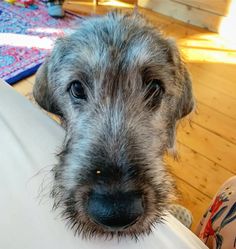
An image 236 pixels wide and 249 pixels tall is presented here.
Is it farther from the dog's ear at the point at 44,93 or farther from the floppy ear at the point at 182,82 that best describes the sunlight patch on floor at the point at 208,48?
the dog's ear at the point at 44,93

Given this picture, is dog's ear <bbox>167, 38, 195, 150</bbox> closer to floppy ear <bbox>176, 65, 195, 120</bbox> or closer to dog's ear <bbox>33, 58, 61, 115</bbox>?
floppy ear <bbox>176, 65, 195, 120</bbox>

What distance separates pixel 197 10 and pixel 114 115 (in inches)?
125

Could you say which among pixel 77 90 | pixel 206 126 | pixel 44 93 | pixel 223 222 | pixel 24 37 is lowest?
pixel 206 126

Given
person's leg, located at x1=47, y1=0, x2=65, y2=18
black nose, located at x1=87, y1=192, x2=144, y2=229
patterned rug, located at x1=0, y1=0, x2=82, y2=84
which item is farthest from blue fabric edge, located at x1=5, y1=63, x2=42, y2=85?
black nose, located at x1=87, y1=192, x2=144, y2=229

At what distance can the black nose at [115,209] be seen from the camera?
3.02 feet

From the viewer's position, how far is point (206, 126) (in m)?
2.65

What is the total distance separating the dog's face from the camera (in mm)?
996

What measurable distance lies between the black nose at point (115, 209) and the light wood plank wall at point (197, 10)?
3.34 m

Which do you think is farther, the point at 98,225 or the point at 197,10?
the point at 197,10

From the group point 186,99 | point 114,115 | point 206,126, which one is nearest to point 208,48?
point 206,126

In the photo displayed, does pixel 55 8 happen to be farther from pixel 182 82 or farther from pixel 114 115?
pixel 114 115

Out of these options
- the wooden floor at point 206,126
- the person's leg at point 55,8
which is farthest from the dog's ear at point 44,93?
the person's leg at point 55,8

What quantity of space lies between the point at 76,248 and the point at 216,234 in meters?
0.49

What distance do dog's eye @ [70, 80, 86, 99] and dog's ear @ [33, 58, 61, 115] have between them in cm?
20
